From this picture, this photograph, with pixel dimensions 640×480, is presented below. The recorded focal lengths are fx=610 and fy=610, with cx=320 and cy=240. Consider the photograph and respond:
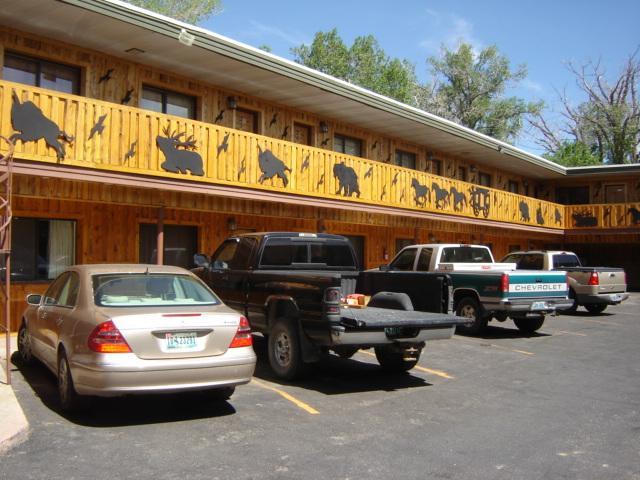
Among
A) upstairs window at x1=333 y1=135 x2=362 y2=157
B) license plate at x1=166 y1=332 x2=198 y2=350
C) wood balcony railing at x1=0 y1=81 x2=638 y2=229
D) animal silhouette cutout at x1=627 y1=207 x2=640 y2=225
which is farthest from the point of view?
animal silhouette cutout at x1=627 y1=207 x2=640 y2=225

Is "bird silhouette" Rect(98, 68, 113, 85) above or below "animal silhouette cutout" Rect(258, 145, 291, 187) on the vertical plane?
above

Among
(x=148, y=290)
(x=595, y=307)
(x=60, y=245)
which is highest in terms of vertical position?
(x=60, y=245)

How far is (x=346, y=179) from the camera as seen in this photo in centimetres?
1628

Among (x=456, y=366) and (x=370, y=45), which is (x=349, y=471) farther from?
(x=370, y=45)

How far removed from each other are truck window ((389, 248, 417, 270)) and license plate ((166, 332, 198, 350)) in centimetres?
907

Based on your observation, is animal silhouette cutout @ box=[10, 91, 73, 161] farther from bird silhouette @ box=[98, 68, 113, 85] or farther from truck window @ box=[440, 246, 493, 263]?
truck window @ box=[440, 246, 493, 263]

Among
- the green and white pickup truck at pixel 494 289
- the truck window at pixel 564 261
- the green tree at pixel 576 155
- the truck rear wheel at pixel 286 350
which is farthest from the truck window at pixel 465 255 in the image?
the green tree at pixel 576 155

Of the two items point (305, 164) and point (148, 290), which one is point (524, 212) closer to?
point (305, 164)

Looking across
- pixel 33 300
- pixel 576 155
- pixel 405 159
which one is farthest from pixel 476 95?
pixel 33 300

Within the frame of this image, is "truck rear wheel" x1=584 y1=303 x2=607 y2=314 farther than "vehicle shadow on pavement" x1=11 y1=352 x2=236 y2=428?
Yes

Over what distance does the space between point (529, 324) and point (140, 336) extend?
34.7ft

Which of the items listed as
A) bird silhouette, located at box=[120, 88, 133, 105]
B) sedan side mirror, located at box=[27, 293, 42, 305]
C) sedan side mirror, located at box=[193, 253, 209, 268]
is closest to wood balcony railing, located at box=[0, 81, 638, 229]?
sedan side mirror, located at box=[193, 253, 209, 268]

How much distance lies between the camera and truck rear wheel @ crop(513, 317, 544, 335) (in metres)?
13.9

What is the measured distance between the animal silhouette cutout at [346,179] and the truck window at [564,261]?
6672 mm
